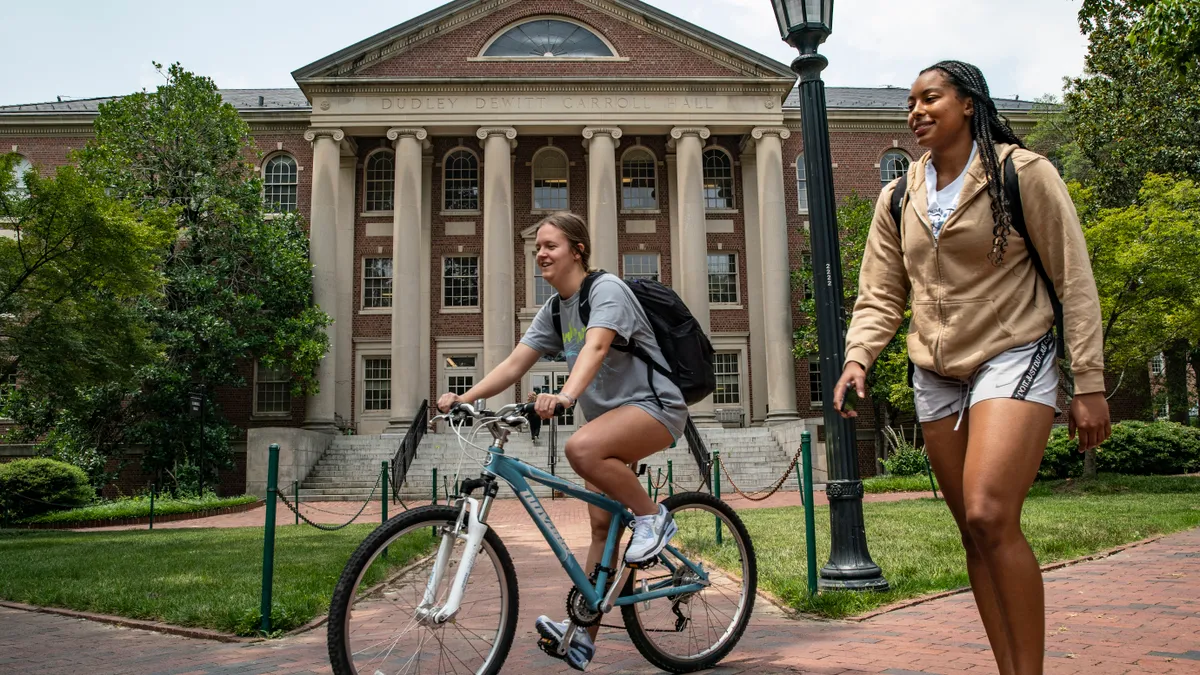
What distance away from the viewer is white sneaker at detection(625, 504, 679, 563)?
3986 millimetres

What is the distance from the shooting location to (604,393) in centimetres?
413

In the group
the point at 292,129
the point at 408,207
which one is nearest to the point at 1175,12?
the point at 408,207

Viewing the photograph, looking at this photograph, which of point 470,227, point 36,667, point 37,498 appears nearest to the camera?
point 36,667

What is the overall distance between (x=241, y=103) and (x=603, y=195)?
17.1m

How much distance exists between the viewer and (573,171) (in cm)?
3438

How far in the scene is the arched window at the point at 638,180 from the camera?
3438 centimetres

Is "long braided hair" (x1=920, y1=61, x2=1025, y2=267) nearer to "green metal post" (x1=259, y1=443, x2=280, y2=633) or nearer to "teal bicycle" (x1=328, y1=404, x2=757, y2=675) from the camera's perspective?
"teal bicycle" (x1=328, y1=404, x2=757, y2=675)

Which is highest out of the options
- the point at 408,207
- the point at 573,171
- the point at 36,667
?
the point at 573,171

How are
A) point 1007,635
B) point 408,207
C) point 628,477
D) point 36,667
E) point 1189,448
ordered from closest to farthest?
point 1007,635 < point 628,477 < point 36,667 < point 1189,448 < point 408,207

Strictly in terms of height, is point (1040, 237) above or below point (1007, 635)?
above

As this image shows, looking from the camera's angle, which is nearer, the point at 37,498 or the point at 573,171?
the point at 37,498

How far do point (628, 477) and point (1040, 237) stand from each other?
1856 millimetres

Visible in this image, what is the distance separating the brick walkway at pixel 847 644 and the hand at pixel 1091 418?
1.73m

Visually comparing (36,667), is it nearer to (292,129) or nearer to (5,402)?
(5,402)
